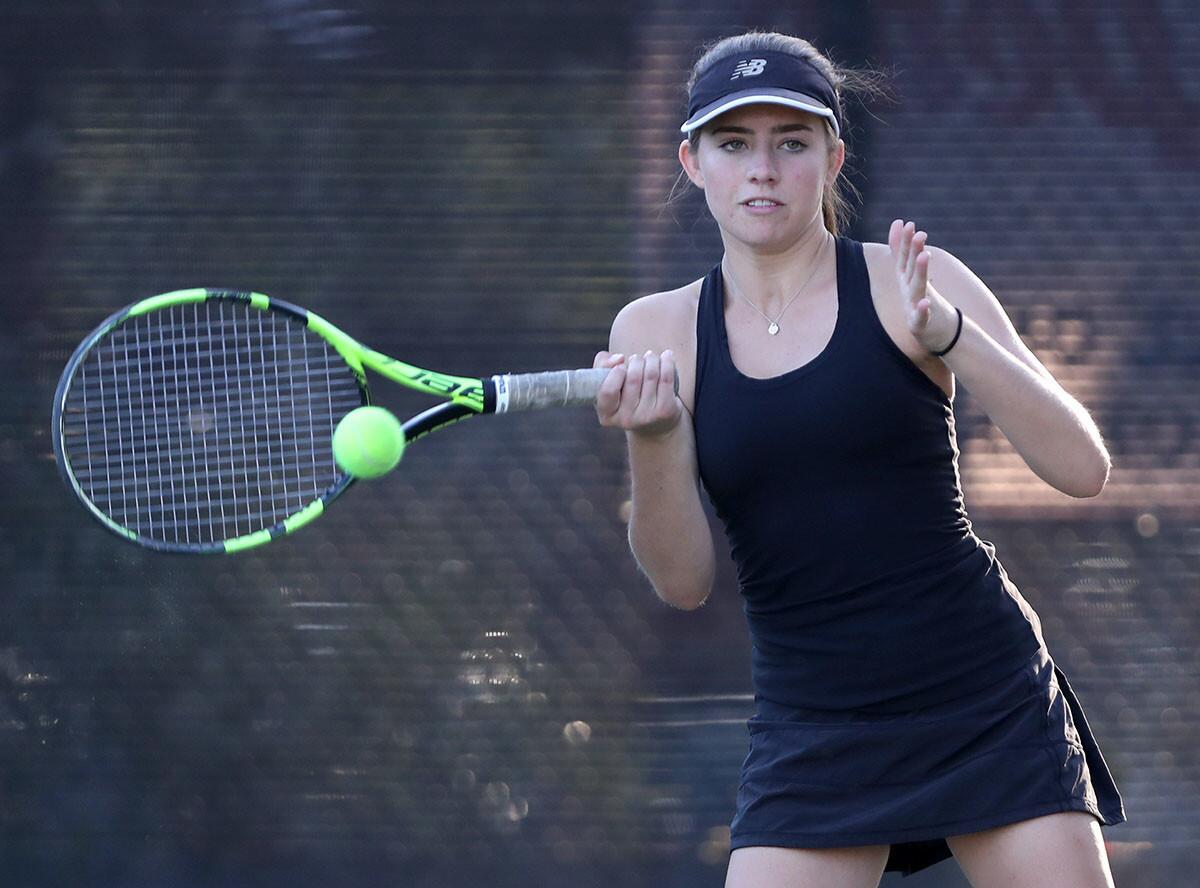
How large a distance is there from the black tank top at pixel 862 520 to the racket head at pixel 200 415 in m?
1.24

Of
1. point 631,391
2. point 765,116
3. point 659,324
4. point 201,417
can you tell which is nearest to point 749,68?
point 765,116

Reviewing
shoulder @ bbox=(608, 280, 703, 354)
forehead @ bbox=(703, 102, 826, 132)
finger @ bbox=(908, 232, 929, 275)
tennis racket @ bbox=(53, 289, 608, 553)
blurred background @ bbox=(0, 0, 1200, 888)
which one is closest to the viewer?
finger @ bbox=(908, 232, 929, 275)

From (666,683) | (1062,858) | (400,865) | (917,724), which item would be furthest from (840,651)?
(400,865)

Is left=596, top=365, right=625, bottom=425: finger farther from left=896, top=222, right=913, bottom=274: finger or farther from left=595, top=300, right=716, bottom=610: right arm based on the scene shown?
left=896, top=222, right=913, bottom=274: finger

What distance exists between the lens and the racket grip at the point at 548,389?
2.23 m

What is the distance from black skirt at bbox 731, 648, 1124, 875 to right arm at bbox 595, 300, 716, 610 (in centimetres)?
30

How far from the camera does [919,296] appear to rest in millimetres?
2049

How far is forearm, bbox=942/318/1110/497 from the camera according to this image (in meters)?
2.09

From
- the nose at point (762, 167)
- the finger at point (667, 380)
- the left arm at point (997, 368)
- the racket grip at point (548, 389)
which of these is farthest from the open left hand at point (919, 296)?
the racket grip at point (548, 389)

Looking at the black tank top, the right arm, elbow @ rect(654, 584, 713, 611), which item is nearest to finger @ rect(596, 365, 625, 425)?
the right arm

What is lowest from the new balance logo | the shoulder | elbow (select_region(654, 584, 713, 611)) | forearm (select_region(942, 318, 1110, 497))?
elbow (select_region(654, 584, 713, 611))

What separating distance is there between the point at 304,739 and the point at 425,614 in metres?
0.40

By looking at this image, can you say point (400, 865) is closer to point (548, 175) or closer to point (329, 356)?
point (329, 356)

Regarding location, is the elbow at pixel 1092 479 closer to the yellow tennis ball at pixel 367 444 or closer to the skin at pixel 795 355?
the skin at pixel 795 355
